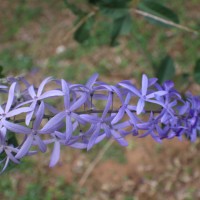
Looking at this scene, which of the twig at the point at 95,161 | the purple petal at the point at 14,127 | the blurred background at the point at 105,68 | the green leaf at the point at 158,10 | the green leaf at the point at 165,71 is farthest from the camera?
the twig at the point at 95,161

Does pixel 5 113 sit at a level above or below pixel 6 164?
above

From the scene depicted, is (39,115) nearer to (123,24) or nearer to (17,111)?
(17,111)

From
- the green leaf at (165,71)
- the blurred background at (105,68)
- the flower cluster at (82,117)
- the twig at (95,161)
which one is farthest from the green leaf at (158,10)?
the twig at (95,161)

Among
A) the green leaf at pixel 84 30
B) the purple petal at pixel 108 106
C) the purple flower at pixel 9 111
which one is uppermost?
the purple flower at pixel 9 111

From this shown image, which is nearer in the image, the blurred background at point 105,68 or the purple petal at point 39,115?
the purple petal at point 39,115

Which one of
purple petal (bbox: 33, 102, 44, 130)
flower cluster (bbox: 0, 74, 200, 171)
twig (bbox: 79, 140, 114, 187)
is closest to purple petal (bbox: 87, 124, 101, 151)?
flower cluster (bbox: 0, 74, 200, 171)

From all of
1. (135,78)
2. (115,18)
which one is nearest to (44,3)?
(135,78)

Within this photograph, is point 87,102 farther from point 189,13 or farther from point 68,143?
point 189,13

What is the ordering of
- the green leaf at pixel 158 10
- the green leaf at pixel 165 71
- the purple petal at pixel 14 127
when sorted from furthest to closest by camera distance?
1. the green leaf at pixel 165 71
2. the green leaf at pixel 158 10
3. the purple petal at pixel 14 127

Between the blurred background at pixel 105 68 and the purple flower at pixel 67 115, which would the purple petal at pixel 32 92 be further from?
the blurred background at pixel 105 68
